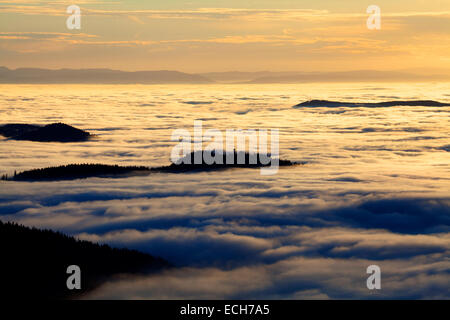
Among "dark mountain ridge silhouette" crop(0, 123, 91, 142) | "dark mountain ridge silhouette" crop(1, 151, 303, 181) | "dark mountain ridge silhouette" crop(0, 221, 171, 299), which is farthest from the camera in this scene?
"dark mountain ridge silhouette" crop(0, 123, 91, 142)

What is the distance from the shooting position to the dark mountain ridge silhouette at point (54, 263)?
1842 centimetres

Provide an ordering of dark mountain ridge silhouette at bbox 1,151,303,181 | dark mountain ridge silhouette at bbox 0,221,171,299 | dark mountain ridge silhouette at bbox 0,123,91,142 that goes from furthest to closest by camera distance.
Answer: dark mountain ridge silhouette at bbox 0,123,91,142, dark mountain ridge silhouette at bbox 1,151,303,181, dark mountain ridge silhouette at bbox 0,221,171,299

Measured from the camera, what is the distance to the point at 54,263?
21109mm

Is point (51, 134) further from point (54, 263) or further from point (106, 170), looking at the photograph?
point (54, 263)

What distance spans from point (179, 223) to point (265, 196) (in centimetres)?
970

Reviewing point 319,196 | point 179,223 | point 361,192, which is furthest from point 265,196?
point 179,223

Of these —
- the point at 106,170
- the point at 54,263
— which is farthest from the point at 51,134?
the point at 54,263

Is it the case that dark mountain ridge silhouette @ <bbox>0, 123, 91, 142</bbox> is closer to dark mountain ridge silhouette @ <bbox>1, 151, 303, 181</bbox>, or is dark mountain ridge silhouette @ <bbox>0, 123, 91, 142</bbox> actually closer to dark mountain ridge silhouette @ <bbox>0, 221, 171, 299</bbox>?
dark mountain ridge silhouette @ <bbox>1, 151, 303, 181</bbox>

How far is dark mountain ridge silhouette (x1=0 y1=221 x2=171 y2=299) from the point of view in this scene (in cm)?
1842

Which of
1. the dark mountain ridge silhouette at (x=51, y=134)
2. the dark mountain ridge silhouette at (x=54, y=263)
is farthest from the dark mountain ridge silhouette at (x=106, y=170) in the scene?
the dark mountain ridge silhouette at (x=51, y=134)

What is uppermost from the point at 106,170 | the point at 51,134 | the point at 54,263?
the point at 51,134

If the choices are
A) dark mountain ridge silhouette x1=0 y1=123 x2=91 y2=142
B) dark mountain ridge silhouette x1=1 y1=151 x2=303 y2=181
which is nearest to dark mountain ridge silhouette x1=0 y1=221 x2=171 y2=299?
dark mountain ridge silhouette x1=1 y1=151 x2=303 y2=181

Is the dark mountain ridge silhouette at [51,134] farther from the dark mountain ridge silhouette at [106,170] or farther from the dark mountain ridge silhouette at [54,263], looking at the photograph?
the dark mountain ridge silhouette at [54,263]

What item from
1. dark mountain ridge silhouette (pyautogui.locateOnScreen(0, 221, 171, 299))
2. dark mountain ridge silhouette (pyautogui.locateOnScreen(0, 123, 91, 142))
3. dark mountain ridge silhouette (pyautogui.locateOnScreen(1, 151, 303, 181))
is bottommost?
dark mountain ridge silhouette (pyautogui.locateOnScreen(0, 221, 171, 299))
